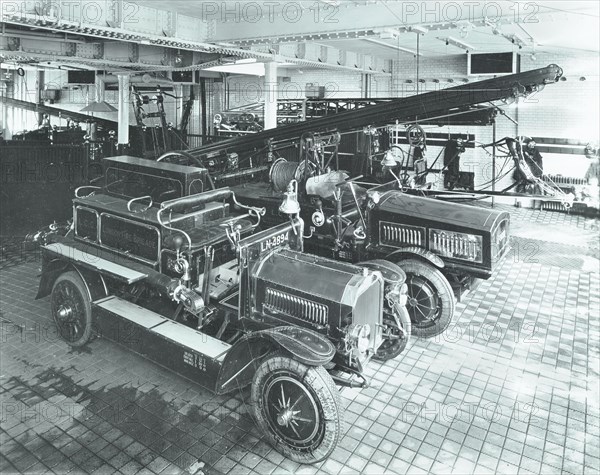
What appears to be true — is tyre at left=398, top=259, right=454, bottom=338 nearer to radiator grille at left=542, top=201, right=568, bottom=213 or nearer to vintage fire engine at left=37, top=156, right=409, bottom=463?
vintage fire engine at left=37, top=156, right=409, bottom=463

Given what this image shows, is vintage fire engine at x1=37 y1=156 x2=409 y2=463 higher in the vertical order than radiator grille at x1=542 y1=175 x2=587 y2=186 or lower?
lower

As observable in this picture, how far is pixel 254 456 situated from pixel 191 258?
193cm

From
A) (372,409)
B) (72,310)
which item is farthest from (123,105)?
(372,409)

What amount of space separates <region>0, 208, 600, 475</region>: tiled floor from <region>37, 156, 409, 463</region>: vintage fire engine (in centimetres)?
32

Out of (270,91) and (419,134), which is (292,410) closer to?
(419,134)

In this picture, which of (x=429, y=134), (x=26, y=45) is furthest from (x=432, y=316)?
(x=429, y=134)

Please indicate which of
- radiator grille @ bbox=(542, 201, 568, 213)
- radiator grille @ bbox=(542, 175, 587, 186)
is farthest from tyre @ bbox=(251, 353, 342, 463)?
radiator grille @ bbox=(542, 201, 568, 213)

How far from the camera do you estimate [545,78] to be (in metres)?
6.44

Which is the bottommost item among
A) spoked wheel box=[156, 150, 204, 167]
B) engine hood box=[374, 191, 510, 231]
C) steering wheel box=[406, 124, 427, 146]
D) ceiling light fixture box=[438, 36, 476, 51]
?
engine hood box=[374, 191, 510, 231]

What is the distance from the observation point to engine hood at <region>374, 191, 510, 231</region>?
245 inches

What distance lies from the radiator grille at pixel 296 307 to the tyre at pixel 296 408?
18.4 inches

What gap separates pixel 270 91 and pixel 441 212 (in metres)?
5.94

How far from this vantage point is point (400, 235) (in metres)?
6.56

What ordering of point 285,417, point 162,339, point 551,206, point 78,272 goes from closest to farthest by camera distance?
1. point 285,417
2. point 162,339
3. point 78,272
4. point 551,206
